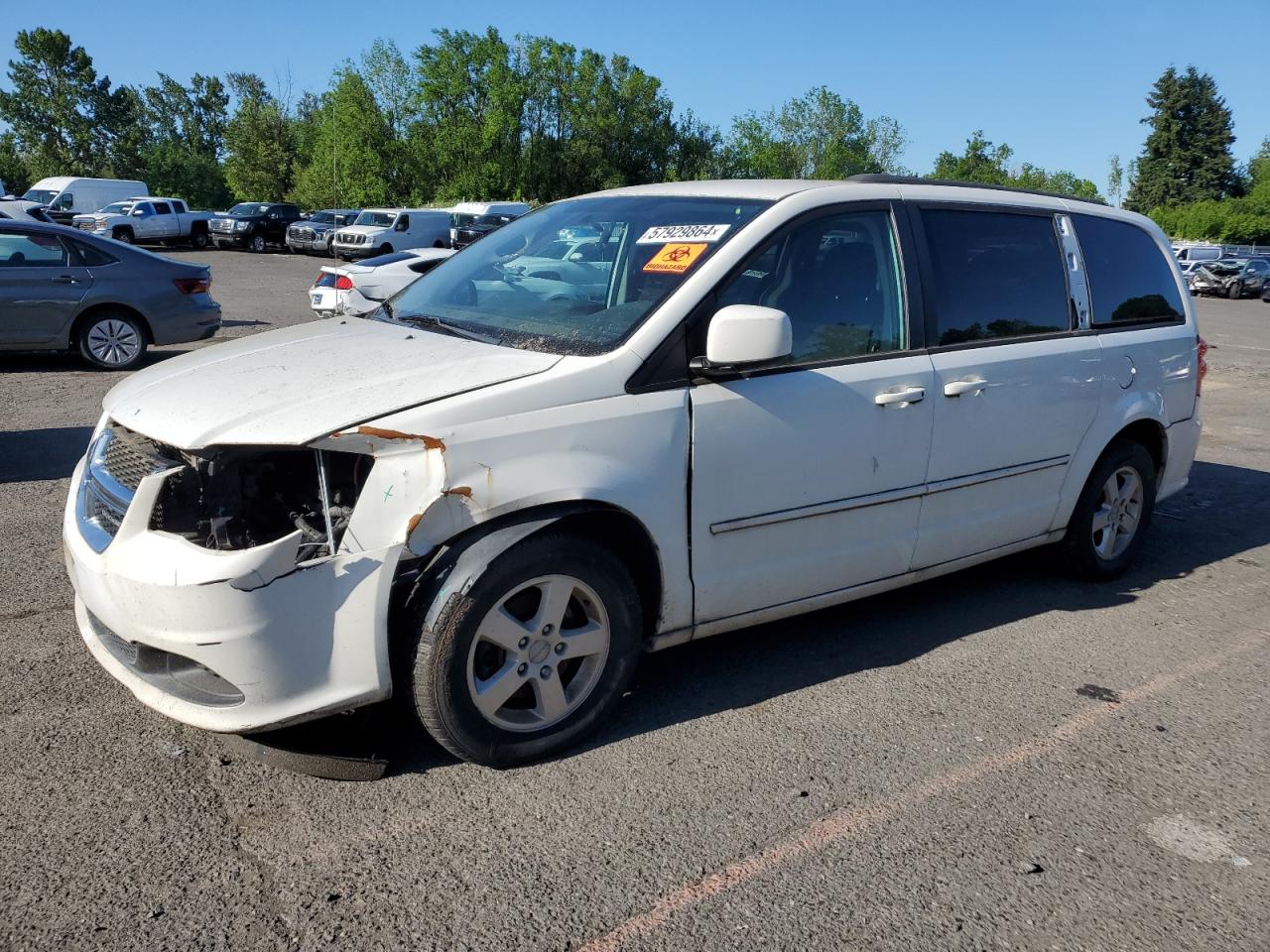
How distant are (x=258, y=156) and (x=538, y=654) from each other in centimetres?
7701

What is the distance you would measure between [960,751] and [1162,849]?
0.67m

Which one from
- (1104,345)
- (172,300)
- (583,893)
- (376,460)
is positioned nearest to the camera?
(583,893)

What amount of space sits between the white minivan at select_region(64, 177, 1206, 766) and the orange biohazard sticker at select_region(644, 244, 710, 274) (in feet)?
0.06

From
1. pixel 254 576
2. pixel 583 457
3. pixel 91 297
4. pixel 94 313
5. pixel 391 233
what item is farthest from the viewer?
pixel 391 233

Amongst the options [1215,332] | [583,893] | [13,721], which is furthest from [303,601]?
[1215,332]

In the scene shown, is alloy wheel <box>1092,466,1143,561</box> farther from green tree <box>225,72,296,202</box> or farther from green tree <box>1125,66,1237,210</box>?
green tree <box>1125,66,1237,210</box>

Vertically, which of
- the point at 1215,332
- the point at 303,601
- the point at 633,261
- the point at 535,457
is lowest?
the point at 1215,332

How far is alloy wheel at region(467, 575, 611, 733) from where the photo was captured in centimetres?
310

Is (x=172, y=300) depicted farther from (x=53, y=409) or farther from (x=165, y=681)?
(x=165, y=681)

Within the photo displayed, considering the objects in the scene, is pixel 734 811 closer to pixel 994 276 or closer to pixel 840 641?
pixel 840 641

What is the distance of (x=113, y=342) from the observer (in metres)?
10.7

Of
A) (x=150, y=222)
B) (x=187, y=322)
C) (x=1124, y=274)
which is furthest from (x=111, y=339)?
(x=150, y=222)

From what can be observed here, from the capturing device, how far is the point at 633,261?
3.73 m

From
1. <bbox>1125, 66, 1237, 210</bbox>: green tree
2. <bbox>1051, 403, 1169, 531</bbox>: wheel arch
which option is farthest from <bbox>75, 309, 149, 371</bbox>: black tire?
<bbox>1125, 66, 1237, 210</bbox>: green tree
